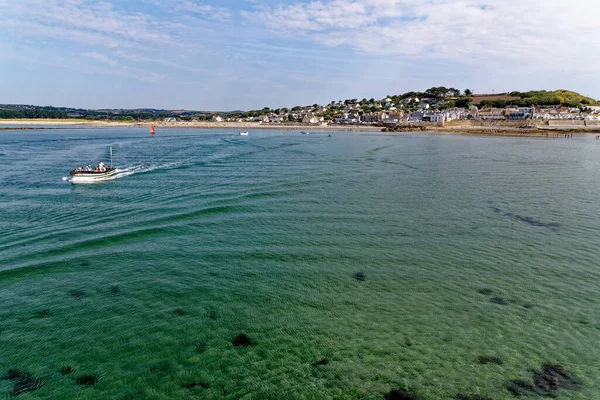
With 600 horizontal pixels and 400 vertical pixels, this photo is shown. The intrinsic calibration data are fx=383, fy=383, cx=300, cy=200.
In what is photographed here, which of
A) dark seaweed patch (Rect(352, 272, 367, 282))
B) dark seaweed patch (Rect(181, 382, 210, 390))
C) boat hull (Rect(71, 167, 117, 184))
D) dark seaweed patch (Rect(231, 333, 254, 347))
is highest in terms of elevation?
boat hull (Rect(71, 167, 117, 184))

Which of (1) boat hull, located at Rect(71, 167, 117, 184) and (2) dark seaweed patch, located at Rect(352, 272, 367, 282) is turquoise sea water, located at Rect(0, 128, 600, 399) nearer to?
(2) dark seaweed patch, located at Rect(352, 272, 367, 282)

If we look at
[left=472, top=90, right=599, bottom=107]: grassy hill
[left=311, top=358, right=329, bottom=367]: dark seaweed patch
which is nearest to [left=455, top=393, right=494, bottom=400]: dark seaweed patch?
[left=311, top=358, right=329, bottom=367]: dark seaweed patch

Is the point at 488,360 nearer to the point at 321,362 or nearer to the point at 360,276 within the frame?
the point at 321,362

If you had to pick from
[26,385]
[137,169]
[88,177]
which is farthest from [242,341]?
[137,169]

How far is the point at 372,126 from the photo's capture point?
151375mm

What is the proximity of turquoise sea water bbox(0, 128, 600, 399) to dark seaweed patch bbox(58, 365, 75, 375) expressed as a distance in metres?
0.08

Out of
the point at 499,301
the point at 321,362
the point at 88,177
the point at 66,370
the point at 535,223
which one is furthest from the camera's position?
the point at 88,177

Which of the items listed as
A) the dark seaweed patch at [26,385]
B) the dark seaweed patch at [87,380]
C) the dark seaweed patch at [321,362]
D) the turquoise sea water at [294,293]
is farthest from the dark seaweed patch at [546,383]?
the dark seaweed patch at [26,385]

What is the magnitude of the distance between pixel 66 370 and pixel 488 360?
9742 millimetres

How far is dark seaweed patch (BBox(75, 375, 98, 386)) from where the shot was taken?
8266 mm

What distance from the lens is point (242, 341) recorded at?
32.0ft

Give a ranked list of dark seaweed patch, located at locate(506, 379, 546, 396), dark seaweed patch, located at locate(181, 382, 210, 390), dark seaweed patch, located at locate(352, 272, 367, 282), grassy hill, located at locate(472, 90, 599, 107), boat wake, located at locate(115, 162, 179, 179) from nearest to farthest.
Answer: dark seaweed patch, located at locate(506, 379, 546, 396), dark seaweed patch, located at locate(181, 382, 210, 390), dark seaweed patch, located at locate(352, 272, 367, 282), boat wake, located at locate(115, 162, 179, 179), grassy hill, located at locate(472, 90, 599, 107)

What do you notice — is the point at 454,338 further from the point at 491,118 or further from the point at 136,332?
the point at 491,118

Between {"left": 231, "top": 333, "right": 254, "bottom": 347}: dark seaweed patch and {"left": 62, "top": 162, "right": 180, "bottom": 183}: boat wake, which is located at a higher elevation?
{"left": 62, "top": 162, "right": 180, "bottom": 183}: boat wake
